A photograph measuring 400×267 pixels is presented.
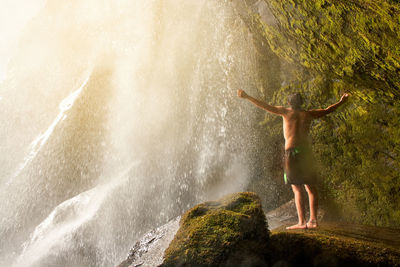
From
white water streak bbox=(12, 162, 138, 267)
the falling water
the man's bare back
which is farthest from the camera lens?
white water streak bbox=(12, 162, 138, 267)

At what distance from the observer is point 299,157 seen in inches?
154

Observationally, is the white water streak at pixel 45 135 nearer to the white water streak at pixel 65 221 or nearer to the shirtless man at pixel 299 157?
the white water streak at pixel 65 221

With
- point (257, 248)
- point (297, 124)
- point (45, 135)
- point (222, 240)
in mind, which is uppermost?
point (45, 135)

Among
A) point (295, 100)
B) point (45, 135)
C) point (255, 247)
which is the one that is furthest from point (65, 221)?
point (255, 247)

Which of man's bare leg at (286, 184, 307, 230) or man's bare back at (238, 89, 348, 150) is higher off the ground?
man's bare back at (238, 89, 348, 150)

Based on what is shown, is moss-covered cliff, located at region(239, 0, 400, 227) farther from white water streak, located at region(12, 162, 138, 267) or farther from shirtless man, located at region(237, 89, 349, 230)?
white water streak, located at region(12, 162, 138, 267)

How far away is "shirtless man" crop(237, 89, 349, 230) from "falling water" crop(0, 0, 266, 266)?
3352 millimetres

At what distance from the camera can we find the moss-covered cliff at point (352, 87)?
3145mm

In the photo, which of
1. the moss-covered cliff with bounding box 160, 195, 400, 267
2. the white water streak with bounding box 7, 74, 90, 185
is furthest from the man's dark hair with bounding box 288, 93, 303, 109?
the white water streak with bounding box 7, 74, 90, 185

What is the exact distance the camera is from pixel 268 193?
21.9 feet

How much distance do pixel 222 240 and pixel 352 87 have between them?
9.43 feet

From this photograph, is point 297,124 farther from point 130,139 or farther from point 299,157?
point 130,139

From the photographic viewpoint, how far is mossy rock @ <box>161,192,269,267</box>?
2.53 meters

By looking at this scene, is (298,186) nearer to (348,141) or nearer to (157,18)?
(348,141)
